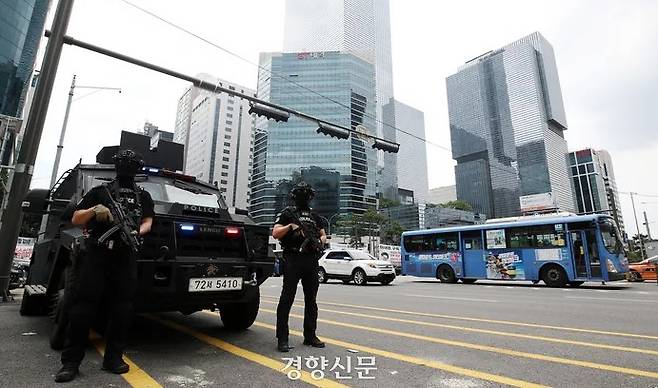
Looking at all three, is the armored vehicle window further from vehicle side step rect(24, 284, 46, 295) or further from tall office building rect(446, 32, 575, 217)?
tall office building rect(446, 32, 575, 217)

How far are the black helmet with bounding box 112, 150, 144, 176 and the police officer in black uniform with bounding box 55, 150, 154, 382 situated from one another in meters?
0.03

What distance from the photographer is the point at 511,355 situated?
3.73 metres

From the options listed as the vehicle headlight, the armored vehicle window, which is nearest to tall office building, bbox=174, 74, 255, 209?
the vehicle headlight

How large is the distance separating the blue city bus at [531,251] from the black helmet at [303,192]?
13.8 m

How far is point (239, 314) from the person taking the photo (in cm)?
485

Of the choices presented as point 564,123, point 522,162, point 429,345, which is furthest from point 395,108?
point 429,345

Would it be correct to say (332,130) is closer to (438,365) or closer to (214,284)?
(214,284)

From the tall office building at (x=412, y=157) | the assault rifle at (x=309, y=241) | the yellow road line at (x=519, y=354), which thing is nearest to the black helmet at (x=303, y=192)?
the assault rifle at (x=309, y=241)

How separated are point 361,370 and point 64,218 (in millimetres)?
3158

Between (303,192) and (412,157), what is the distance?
177m

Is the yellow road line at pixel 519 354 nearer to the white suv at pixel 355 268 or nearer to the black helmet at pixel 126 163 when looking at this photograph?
the black helmet at pixel 126 163

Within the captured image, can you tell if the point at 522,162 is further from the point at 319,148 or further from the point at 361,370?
the point at 319,148

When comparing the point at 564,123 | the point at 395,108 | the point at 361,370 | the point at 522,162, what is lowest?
the point at 361,370

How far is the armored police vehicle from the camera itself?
11.8 ft
